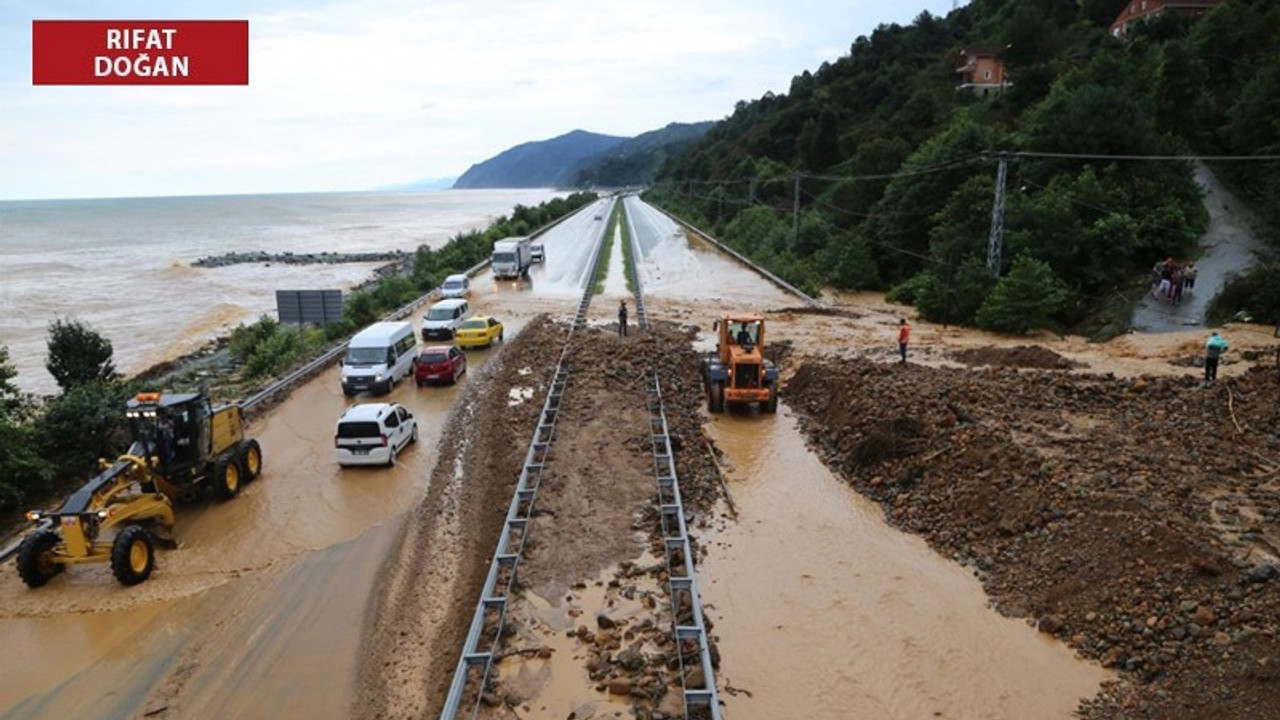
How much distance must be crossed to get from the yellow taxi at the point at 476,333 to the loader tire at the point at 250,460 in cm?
1358

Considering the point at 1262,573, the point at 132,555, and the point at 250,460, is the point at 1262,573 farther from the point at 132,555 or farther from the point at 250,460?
the point at 250,460

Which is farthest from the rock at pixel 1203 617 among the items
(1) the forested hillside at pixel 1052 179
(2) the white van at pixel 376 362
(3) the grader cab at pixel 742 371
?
(2) the white van at pixel 376 362

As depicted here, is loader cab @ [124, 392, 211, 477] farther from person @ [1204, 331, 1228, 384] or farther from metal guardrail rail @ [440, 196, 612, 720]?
person @ [1204, 331, 1228, 384]

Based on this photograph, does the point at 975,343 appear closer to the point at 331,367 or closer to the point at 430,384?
the point at 430,384

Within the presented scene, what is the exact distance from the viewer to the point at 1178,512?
12391 mm

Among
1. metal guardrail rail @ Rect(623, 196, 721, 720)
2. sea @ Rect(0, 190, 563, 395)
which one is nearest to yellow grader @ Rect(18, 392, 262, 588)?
metal guardrail rail @ Rect(623, 196, 721, 720)

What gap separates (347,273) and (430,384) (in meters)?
57.7

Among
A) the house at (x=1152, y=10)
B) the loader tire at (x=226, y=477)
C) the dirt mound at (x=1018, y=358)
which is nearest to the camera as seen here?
the loader tire at (x=226, y=477)

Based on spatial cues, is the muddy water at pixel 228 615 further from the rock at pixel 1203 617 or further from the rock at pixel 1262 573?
the rock at pixel 1262 573

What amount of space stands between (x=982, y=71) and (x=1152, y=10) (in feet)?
50.9

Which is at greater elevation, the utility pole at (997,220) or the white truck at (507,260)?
the utility pole at (997,220)

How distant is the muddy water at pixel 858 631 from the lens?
10422mm

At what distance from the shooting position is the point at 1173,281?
2969 cm

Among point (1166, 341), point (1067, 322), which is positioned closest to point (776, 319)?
point (1067, 322)
